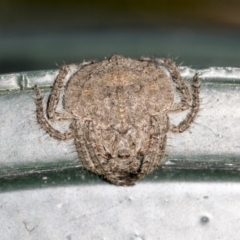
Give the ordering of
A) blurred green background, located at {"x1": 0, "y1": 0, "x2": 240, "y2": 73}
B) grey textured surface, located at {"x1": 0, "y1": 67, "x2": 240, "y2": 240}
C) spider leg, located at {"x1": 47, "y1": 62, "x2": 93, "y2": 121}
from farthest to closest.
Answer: blurred green background, located at {"x1": 0, "y1": 0, "x2": 240, "y2": 73}
spider leg, located at {"x1": 47, "y1": 62, "x2": 93, "y2": 121}
grey textured surface, located at {"x1": 0, "y1": 67, "x2": 240, "y2": 240}

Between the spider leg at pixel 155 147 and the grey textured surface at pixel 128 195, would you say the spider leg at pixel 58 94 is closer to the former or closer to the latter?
the grey textured surface at pixel 128 195

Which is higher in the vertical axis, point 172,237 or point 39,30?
point 39,30

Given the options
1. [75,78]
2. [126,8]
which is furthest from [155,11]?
[75,78]

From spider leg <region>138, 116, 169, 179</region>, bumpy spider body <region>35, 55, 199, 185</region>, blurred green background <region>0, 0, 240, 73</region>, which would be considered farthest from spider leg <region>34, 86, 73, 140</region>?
blurred green background <region>0, 0, 240, 73</region>

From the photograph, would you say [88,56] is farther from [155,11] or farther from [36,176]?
[36,176]

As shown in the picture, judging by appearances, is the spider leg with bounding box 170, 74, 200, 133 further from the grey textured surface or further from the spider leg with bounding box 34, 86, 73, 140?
the spider leg with bounding box 34, 86, 73, 140

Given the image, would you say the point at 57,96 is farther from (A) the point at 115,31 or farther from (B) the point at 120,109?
(A) the point at 115,31
